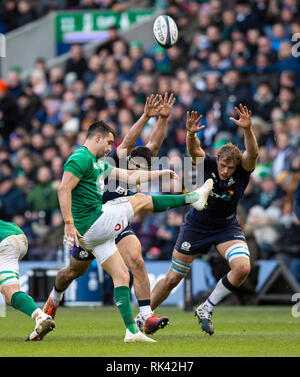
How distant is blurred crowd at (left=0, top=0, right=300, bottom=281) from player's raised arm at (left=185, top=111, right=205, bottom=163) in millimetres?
4024

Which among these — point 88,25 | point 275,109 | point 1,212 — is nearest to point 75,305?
point 1,212

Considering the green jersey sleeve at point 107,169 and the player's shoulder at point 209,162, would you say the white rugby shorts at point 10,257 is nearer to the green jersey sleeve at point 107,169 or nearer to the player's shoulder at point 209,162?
the green jersey sleeve at point 107,169

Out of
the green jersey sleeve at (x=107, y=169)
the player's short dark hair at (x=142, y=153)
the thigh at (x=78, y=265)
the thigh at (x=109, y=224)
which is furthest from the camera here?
the player's short dark hair at (x=142, y=153)

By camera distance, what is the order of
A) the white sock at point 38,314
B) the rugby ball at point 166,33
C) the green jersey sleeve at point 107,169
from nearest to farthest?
the white sock at point 38,314, the green jersey sleeve at point 107,169, the rugby ball at point 166,33

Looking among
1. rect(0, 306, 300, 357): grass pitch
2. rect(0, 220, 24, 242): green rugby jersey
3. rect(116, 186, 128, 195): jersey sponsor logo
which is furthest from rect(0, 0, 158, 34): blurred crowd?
rect(0, 220, 24, 242): green rugby jersey

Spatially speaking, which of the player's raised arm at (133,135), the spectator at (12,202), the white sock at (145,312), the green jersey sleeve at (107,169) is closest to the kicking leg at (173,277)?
the white sock at (145,312)

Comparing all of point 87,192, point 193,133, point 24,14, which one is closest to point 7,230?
point 87,192

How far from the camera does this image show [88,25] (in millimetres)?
24609

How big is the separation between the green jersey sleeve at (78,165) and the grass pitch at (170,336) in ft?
5.86

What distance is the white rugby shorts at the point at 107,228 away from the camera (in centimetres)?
931

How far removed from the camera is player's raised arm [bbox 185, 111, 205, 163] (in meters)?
10.6

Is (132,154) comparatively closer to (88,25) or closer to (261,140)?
(261,140)

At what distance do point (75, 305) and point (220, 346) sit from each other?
7.48 meters

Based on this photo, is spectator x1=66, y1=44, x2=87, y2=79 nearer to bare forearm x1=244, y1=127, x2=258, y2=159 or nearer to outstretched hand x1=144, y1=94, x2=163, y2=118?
outstretched hand x1=144, y1=94, x2=163, y2=118
